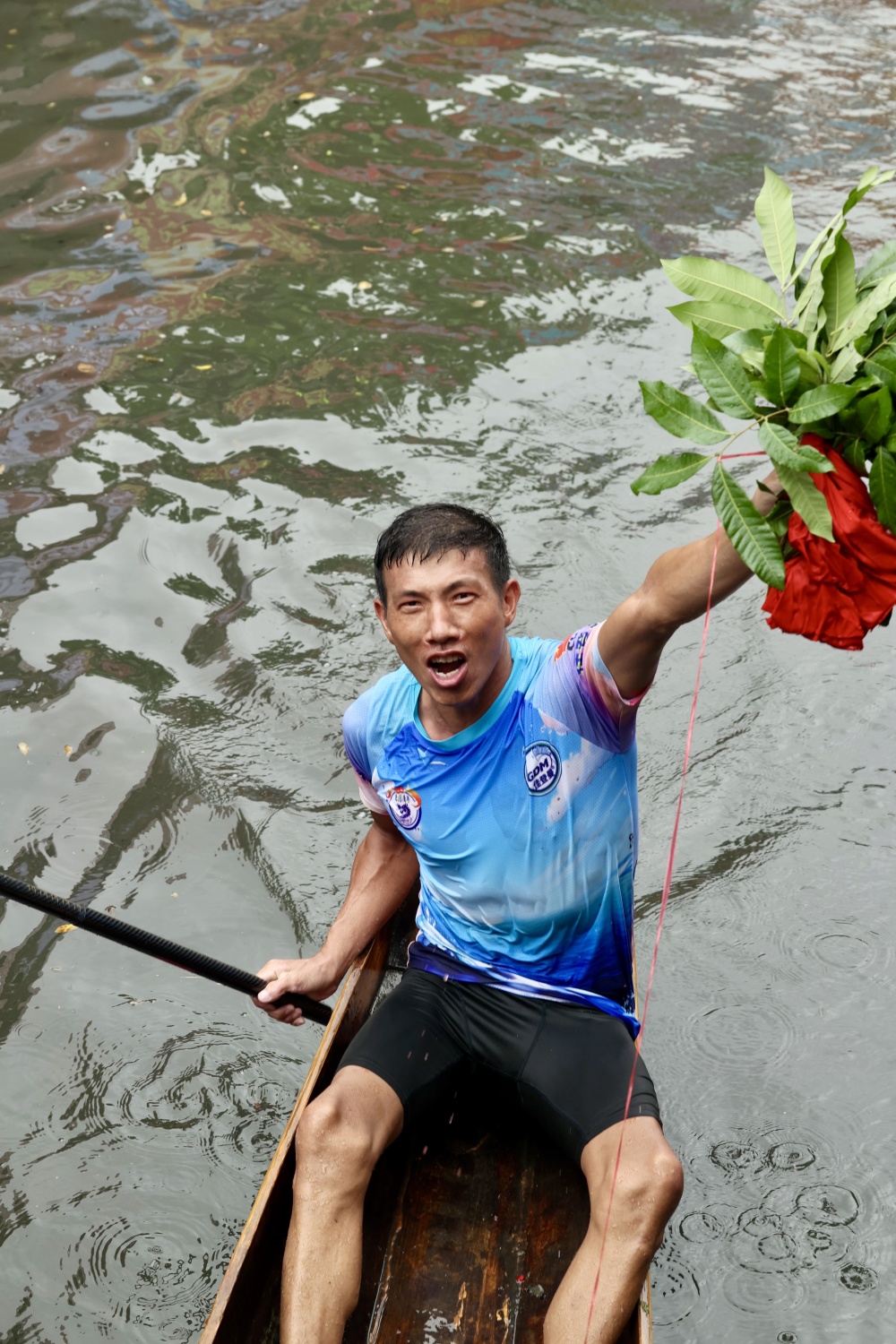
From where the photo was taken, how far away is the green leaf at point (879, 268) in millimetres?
2549

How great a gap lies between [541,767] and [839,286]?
151 cm

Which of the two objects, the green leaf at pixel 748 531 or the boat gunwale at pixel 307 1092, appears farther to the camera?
the boat gunwale at pixel 307 1092

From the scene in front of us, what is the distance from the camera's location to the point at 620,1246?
10.3 feet

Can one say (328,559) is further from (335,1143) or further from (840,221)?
(840,221)

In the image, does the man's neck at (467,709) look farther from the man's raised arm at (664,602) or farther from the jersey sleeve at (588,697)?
the man's raised arm at (664,602)

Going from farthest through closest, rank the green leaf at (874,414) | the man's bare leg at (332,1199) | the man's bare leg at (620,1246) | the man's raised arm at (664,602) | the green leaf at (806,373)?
the man's bare leg at (332,1199)
the man's bare leg at (620,1246)
the man's raised arm at (664,602)
the green leaf at (806,373)
the green leaf at (874,414)

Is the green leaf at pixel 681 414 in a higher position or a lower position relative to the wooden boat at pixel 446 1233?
higher

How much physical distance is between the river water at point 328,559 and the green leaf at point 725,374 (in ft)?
9.75

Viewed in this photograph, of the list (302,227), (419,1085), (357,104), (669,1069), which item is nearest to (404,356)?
(302,227)

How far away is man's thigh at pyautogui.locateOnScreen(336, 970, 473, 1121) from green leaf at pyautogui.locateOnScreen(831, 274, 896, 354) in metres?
2.17

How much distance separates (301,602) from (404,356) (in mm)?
2720

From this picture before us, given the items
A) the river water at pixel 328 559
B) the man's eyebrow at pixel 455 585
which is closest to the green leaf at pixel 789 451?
the man's eyebrow at pixel 455 585

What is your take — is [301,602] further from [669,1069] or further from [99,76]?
[99,76]

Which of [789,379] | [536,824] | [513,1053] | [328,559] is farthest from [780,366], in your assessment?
[328,559]
